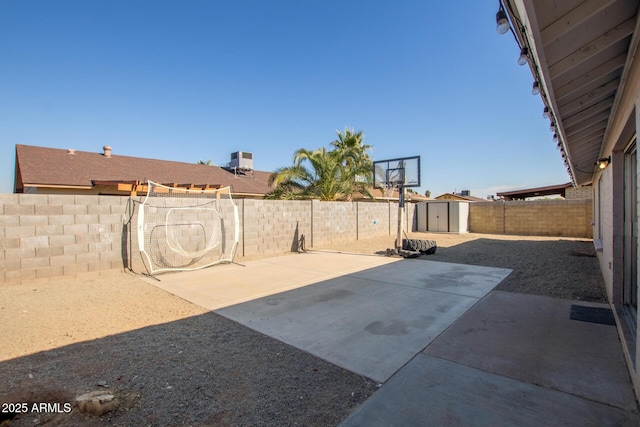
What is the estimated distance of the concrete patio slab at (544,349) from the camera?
2531 millimetres

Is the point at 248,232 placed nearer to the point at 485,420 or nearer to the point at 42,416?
the point at 42,416

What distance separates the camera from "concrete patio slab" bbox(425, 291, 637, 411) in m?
2.53

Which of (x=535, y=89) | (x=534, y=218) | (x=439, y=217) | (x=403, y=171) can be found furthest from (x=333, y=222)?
(x=534, y=218)

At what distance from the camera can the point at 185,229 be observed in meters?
8.36

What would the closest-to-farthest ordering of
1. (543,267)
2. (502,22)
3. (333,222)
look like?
1. (502,22)
2. (543,267)
3. (333,222)

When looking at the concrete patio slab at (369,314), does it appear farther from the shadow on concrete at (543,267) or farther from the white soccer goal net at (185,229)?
the white soccer goal net at (185,229)

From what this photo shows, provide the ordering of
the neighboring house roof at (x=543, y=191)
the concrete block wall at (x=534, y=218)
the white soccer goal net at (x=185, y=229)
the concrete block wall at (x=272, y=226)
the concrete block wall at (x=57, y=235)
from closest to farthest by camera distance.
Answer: the concrete block wall at (x=57, y=235)
the white soccer goal net at (x=185, y=229)
the concrete block wall at (x=272, y=226)
the concrete block wall at (x=534, y=218)
the neighboring house roof at (x=543, y=191)

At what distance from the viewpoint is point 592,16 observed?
2.26 m

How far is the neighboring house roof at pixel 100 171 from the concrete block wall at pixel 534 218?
13.7 meters

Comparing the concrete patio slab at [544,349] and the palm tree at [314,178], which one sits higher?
the palm tree at [314,178]

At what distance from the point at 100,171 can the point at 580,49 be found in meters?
16.1

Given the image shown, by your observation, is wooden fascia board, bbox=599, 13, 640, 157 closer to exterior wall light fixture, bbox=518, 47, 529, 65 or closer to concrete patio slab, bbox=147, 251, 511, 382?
exterior wall light fixture, bbox=518, 47, 529, 65

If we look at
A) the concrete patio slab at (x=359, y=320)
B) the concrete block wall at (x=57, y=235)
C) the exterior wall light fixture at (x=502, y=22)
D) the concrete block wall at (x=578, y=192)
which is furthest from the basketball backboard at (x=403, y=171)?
the concrete block wall at (x=578, y=192)

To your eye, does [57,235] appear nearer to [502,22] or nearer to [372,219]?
[502,22]
